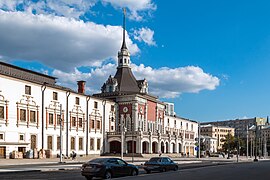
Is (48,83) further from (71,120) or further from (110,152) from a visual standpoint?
(110,152)

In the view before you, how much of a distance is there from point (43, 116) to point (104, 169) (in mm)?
42554

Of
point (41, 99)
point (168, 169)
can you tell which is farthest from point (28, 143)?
point (168, 169)

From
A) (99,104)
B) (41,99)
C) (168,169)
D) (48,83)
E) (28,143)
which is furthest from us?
(99,104)

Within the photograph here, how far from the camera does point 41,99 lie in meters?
66.3

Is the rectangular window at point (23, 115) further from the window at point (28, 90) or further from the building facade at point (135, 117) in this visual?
the building facade at point (135, 117)

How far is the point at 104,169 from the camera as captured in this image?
2628 cm

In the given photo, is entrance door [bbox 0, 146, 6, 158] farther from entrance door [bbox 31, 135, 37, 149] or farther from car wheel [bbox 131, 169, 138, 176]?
car wheel [bbox 131, 169, 138, 176]

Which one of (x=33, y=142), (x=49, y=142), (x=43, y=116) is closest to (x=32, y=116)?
(x=43, y=116)

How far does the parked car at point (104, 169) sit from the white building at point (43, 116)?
33.5 m

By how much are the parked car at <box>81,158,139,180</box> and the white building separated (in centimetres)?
3355

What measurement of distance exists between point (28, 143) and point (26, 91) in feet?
25.8

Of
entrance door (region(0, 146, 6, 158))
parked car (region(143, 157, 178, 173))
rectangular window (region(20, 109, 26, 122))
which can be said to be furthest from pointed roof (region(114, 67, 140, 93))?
parked car (region(143, 157, 178, 173))

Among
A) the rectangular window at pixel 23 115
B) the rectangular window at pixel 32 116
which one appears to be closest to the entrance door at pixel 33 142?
the rectangular window at pixel 32 116

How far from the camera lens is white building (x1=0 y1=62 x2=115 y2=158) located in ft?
195
